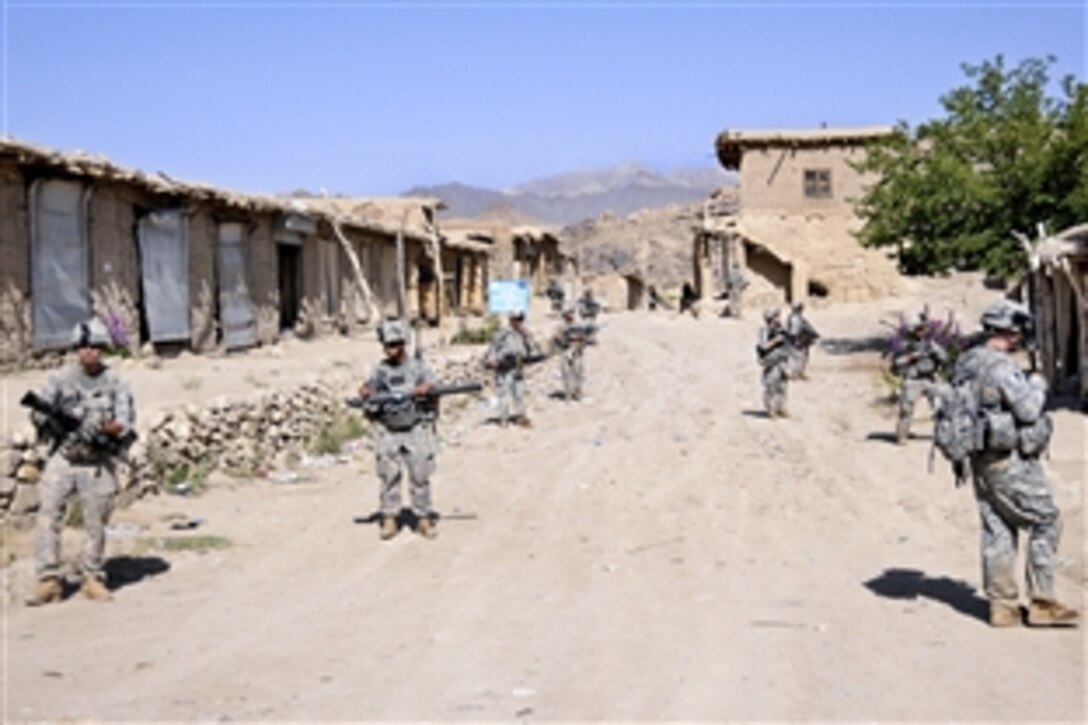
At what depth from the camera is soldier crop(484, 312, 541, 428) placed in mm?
16125

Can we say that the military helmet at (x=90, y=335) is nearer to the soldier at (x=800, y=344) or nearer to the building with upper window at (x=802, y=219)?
the soldier at (x=800, y=344)

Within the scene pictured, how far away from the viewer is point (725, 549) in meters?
9.00

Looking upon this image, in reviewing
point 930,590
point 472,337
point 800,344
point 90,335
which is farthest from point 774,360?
point 90,335

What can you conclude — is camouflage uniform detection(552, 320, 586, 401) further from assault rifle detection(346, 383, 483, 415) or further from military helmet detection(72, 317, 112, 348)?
military helmet detection(72, 317, 112, 348)

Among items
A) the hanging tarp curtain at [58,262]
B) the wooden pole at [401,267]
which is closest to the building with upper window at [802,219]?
the wooden pole at [401,267]

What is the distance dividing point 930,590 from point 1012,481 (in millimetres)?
1368

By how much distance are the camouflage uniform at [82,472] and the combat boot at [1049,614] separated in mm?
5020

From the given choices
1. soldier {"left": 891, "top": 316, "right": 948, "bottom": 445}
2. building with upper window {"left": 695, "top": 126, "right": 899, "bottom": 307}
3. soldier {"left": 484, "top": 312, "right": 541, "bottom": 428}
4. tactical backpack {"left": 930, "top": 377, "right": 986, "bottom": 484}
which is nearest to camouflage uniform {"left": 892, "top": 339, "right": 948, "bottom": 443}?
soldier {"left": 891, "top": 316, "right": 948, "bottom": 445}

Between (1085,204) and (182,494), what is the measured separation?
15.3m

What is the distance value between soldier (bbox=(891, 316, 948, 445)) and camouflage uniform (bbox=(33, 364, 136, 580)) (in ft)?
29.9

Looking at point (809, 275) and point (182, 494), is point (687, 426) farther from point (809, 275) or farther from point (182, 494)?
point (809, 275)

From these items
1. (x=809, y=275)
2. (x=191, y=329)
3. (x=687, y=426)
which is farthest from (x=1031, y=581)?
(x=809, y=275)

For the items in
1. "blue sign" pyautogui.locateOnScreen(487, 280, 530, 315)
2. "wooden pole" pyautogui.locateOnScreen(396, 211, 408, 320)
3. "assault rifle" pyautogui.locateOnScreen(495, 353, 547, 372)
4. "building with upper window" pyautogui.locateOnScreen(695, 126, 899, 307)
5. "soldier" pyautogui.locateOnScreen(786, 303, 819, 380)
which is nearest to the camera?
"assault rifle" pyautogui.locateOnScreen(495, 353, 547, 372)

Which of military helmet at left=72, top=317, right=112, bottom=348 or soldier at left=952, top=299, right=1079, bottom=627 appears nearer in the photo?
soldier at left=952, top=299, right=1079, bottom=627
